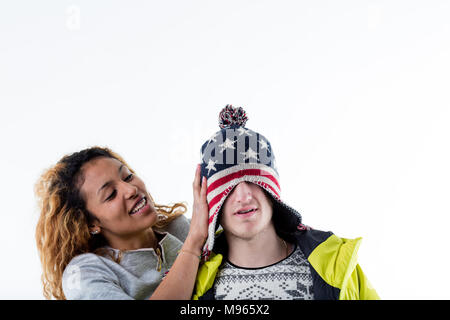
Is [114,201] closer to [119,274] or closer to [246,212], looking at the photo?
[119,274]

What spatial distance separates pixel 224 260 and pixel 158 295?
0.31m

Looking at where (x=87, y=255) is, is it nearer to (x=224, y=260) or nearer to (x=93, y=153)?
(x=93, y=153)

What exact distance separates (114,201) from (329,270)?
3.49 ft

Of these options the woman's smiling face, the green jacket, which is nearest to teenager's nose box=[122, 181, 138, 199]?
the woman's smiling face

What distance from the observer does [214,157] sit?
185 centimetres

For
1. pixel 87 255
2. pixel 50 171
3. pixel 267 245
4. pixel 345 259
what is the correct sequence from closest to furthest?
1. pixel 345 259
2. pixel 267 245
3. pixel 87 255
4. pixel 50 171

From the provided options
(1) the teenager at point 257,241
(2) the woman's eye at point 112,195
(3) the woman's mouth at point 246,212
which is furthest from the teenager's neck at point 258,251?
(2) the woman's eye at point 112,195

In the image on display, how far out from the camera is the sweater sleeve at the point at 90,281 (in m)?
1.90

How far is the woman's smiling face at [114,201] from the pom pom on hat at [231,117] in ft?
1.98

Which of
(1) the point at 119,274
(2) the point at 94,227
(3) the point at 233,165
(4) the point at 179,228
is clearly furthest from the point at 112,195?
(3) the point at 233,165

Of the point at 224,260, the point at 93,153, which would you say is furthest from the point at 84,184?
the point at 224,260

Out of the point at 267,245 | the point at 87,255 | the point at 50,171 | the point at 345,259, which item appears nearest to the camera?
the point at 345,259

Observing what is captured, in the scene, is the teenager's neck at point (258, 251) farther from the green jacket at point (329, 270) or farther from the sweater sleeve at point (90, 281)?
the sweater sleeve at point (90, 281)

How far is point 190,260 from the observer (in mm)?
1804
